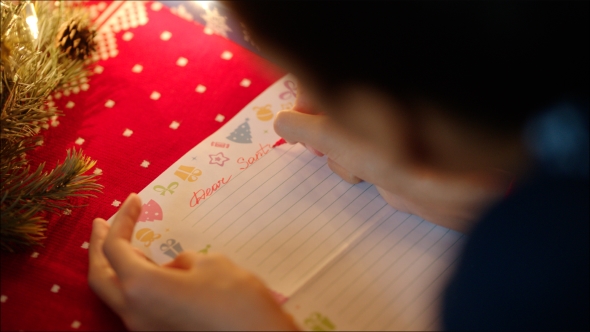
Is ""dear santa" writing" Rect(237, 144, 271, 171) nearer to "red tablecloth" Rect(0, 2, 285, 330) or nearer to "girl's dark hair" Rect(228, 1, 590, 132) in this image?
"red tablecloth" Rect(0, 2, 285, 330)

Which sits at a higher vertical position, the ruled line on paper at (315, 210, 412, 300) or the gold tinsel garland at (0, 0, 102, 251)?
the gold tinsel garland at (0, 0, 102, 251)

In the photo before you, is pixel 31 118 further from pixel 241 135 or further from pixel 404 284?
pixel 404 284

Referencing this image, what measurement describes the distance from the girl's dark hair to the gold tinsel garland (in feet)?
1.07

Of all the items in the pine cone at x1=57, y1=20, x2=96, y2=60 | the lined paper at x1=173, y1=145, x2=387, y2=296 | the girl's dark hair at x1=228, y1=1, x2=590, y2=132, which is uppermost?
the girl's dark hair at x1=228, y1=1, x2=590, y2=132

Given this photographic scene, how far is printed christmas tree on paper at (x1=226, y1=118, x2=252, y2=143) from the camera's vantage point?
667 millimetres

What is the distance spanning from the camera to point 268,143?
2.17ft

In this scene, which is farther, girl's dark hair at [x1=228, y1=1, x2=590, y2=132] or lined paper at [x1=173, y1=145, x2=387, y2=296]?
lined paper at [x1=173, y1=145, x2=387, y2=296]

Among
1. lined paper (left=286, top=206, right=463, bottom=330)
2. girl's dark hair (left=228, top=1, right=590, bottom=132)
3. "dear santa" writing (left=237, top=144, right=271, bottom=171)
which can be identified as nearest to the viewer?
girl's dark hair (left=228, top=1, right=590, bottom=132)

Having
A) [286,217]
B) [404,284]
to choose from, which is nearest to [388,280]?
[404,284]

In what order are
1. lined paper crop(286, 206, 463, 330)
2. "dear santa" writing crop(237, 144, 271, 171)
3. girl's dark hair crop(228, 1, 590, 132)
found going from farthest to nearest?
1. "dear santa" writing crop(237, 144, 271, 171)
2. lined paper crop(286, 206, 463, 330)
3. girl's dark hair crop(228, 1, 590, 132)

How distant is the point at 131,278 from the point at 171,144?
240mm

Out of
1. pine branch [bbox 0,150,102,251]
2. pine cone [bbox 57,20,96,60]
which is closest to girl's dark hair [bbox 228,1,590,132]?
pine branch [bbox 0,150,102,251]

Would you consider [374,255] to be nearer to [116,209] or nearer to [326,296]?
[326,296]

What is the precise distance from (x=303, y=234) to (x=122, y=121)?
0.30 metres
